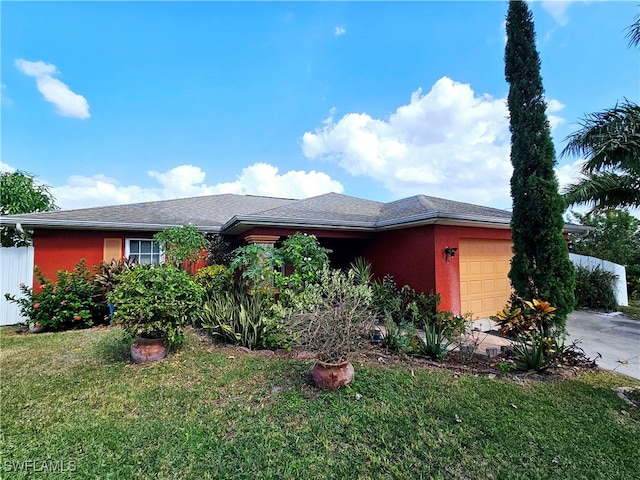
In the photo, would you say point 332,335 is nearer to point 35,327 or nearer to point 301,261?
point 301,261

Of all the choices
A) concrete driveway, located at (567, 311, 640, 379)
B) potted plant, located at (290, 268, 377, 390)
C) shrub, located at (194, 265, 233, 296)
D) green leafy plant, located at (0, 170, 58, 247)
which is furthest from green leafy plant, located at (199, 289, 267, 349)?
green leafy plant, located at (0, 170, 58, 247)

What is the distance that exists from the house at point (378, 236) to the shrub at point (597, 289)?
2243 mm

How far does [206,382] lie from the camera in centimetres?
436

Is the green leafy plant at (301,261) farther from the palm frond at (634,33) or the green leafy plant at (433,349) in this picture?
the palm frond at (634,33)

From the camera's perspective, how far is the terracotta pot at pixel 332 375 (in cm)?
402

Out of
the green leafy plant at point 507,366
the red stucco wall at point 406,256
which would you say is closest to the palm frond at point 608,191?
the red stucco wall at point 406,256

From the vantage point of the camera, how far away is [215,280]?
7969 mm

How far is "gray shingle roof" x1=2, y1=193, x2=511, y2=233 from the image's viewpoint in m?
7.89

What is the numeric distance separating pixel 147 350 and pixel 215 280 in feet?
9.80

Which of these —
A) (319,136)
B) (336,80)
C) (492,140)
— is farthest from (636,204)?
(319,136)

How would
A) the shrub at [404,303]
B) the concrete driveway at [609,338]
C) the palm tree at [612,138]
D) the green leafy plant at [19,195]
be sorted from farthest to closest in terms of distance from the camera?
the green leafy plant at [19,195] < the shrub at [404,303] < the palm tree at [612,138] < the concrete driveway at [609,338]

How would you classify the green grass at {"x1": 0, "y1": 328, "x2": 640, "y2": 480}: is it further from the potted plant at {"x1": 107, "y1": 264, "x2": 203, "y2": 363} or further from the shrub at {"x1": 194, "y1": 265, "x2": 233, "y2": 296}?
the shrub at {"x1": 194, "y1": 265, "x2": 233, "y2": 296}

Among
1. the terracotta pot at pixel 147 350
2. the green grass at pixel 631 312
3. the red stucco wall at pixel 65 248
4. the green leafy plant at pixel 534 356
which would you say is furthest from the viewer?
the green grass at pixel 631 312

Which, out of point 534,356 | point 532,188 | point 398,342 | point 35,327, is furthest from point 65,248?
point 532,188
